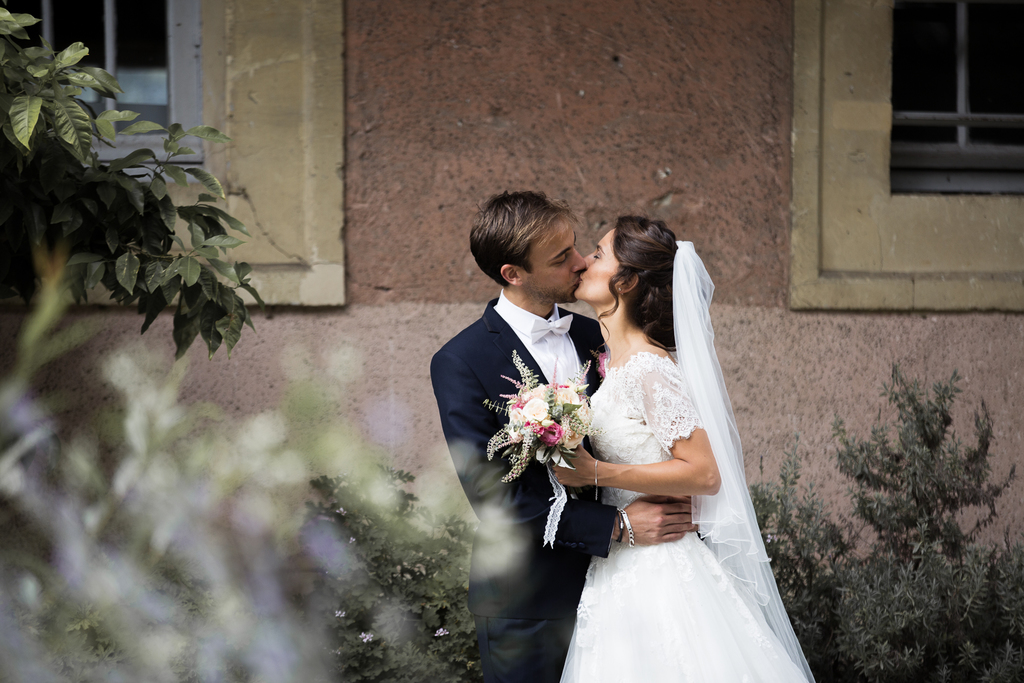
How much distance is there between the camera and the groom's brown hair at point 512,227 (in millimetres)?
2312

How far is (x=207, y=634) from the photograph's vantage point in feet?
10.3

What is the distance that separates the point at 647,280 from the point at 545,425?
0.65 meters

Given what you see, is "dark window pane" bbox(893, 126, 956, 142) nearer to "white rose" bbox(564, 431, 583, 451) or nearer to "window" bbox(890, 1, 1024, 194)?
"window" bbox(890, 1, 1024, 194)

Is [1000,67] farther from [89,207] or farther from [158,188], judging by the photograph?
[89,207]

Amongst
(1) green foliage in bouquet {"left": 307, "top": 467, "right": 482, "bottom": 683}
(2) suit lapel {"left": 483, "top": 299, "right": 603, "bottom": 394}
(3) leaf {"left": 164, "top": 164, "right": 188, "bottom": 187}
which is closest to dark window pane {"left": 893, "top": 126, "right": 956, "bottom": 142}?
(2) suit lapel {"left": 483, "top": 299, "right": 603, "bottom": 394}

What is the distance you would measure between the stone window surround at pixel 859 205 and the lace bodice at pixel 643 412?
2.09 meters

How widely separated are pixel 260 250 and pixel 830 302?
2892 mm

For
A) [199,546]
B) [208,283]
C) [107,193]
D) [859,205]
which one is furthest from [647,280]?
[199,546]

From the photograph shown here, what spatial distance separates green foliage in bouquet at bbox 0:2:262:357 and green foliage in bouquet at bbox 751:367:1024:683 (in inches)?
95.6

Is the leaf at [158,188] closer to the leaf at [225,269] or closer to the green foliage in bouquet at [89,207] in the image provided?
the green foliage in bouquet at [89,207]

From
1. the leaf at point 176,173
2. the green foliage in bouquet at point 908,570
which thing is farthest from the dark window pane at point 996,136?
the leaf at point 176,173

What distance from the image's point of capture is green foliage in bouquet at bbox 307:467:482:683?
3066mm

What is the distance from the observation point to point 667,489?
2098 mm

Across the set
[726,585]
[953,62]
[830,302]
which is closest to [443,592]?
[726,585]
